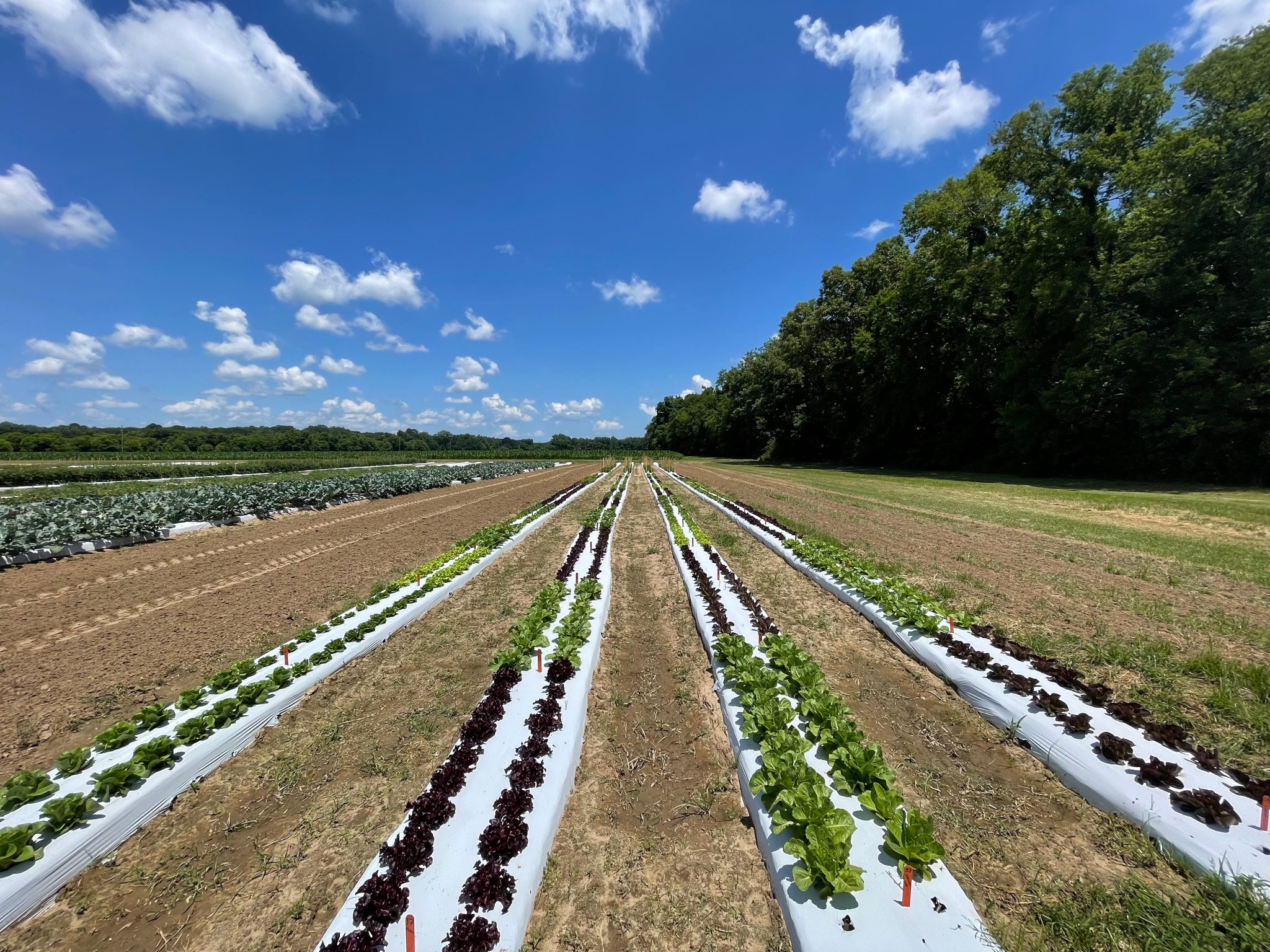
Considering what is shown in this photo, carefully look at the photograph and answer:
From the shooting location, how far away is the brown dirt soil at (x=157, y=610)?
199 inches

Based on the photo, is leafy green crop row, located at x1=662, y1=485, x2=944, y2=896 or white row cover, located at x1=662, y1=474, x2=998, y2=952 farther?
leafy green crop row, located at x1=662, y1=485, x2=944, y2=896

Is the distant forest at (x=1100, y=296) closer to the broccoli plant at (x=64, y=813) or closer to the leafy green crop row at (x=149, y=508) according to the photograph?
the broccoli plant at (x=64, y=813)

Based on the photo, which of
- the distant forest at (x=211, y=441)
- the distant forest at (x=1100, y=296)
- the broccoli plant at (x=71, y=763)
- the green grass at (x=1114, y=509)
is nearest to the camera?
the broccoli plant at (x=71, y=763)

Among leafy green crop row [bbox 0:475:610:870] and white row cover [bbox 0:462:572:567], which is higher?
white row cover [bbox 0:462:572:567]

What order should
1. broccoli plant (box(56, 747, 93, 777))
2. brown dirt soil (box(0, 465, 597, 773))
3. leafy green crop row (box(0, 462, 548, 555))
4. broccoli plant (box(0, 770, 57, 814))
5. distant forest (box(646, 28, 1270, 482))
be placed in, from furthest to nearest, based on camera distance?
1. distant forest (box(646, 28, 1270, 482))
2. leafy green crop row (box(0, 462, 548, 555))
3. brown dirt soil (box(0, 465, 597, 773))
4. broccoli plant (box(56, 747, 93, 777))
5. broccoli plant (box(0, 770, 57, 814))

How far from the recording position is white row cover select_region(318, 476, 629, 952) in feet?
8.29

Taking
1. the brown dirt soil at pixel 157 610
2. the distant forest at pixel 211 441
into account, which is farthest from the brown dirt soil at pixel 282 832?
the distant forest at pixel 211 441

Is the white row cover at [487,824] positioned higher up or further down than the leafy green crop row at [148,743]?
further down

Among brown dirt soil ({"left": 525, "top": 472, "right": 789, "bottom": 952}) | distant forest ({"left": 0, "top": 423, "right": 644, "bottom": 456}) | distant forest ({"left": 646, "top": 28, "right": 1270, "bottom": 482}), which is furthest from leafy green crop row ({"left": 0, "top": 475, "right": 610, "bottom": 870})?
distant forest ({"left": 0, "top": 423, "right": 644, "bottom": 456})

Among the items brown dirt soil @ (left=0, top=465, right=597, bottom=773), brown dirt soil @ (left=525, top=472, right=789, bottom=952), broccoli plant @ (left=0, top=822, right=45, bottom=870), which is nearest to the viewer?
brown dirt soil @ (left=525, top=472, right=789, bottom=952)

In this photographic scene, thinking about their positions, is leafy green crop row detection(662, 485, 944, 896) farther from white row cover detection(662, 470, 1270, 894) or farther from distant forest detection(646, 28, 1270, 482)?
distant forest detection(646, 28, 1270, 482)

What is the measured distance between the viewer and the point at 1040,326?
1052 inches

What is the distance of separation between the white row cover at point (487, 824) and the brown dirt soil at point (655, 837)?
0.17 m

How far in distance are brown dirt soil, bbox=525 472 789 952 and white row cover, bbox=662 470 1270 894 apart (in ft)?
8.58
